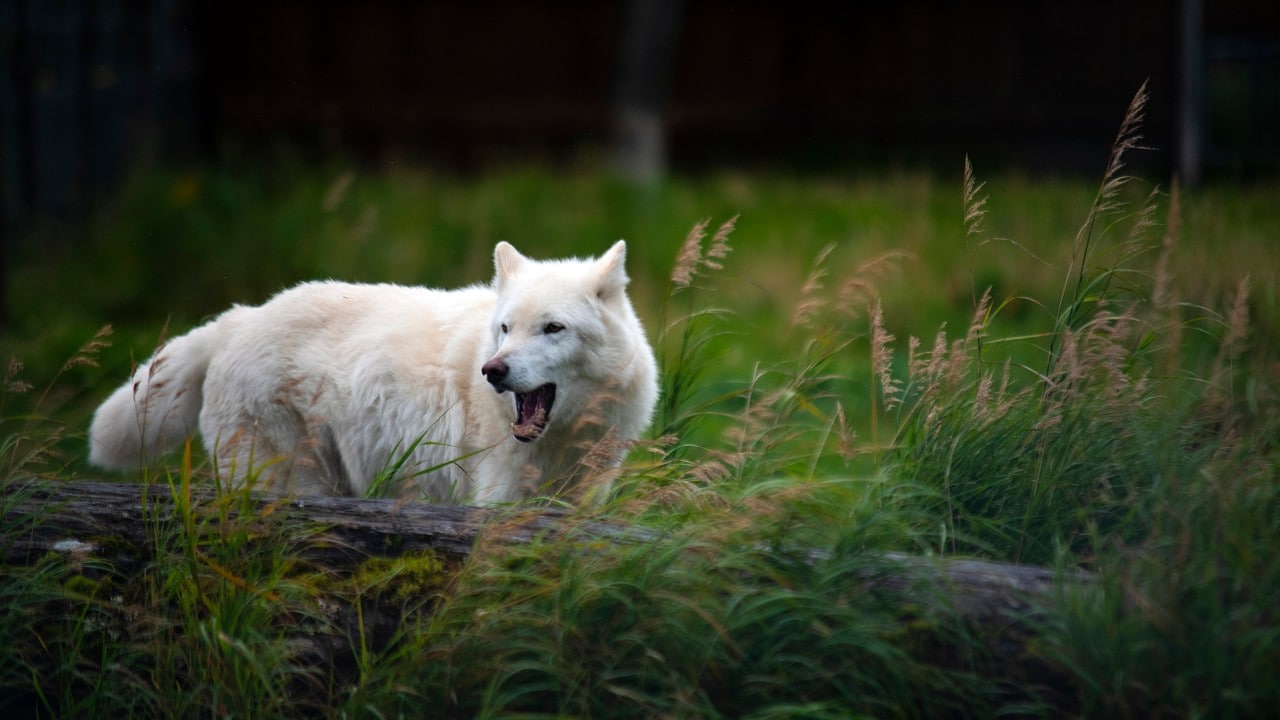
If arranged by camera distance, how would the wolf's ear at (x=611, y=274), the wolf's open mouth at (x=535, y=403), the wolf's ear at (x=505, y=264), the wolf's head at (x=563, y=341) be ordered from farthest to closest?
the wolf's ear at (x=505, y=264), the wolf's ear at (x=611, y=274), the wolf's open mouth at (x=535, y=403), the wolf's head at (x=563, y=341)

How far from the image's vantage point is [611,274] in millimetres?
4449

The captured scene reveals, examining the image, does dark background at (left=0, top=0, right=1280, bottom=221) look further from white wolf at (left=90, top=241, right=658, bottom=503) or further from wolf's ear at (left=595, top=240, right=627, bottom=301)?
wolf's ear at (left=595, top=240, right=627, bottom=301)

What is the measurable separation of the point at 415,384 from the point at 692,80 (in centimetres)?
1418

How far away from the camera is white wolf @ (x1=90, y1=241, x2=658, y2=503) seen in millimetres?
4254

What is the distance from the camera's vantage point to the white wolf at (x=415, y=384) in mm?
4254

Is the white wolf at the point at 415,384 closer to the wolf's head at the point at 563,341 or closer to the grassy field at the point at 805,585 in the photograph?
the wolf's head at the point at 563,341

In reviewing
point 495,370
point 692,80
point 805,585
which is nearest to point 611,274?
point 495,370

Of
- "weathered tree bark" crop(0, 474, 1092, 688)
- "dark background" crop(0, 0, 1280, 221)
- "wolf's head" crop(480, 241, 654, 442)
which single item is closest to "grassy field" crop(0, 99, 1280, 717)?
"weathered tree bark" crop(0, 474, 1092, 688)

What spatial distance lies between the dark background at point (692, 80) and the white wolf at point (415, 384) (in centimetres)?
1189

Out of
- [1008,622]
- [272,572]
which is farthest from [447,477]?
[1008,622]

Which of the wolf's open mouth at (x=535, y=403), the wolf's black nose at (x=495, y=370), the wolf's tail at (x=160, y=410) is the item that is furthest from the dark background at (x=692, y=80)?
the wolf's black nose at (x=495, y=370)

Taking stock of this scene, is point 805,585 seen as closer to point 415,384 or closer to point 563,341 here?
point 563,341

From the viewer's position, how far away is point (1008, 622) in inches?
114

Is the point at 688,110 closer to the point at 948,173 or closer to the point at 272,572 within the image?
the point at 948,173
